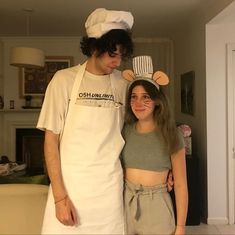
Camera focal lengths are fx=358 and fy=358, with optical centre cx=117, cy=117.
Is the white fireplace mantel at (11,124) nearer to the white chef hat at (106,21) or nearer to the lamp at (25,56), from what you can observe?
the lamp at (25,56)

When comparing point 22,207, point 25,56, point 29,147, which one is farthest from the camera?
point 29,147

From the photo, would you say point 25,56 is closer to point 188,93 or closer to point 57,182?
point 188,93

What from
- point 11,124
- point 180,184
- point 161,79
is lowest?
point 180,184

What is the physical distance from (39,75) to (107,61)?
458 cm

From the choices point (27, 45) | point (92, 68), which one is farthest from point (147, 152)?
point (27, 45)

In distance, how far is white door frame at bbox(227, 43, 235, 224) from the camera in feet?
12.1

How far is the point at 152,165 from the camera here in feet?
4.97

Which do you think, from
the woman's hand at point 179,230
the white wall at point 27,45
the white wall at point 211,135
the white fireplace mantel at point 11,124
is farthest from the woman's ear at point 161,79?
the white fireplace mantel at point 11,124

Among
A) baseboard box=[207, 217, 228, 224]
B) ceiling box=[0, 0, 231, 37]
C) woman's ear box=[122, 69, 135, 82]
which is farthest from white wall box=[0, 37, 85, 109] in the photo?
woman's ear box=[122, 69, 135, 82]

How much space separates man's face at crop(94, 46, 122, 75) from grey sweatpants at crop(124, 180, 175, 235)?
1.66 ft

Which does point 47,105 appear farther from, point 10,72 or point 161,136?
point 10,72

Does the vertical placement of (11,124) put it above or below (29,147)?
above

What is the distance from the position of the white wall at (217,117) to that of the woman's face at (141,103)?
2.34 meters

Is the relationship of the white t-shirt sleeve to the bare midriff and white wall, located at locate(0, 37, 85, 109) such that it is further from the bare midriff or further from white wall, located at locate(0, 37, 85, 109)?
white wall, located at locate(0, 37, 85, 109)
